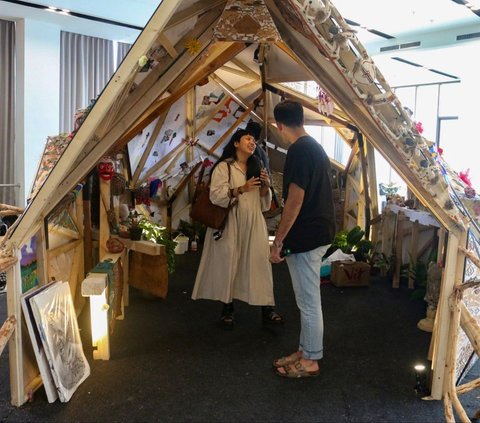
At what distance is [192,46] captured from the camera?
2.77m

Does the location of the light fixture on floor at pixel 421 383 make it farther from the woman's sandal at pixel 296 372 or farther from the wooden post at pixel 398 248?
the wooden post at pixel 398 248

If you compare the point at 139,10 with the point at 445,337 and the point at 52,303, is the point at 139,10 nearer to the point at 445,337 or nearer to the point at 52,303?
the point at 52,303

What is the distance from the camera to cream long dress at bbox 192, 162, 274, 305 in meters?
3.08

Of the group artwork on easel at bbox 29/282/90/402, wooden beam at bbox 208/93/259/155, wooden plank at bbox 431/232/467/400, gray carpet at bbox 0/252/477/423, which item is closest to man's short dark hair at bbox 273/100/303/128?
wooden plank at bbox 431/232/467/400

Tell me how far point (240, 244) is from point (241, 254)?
0.23ft

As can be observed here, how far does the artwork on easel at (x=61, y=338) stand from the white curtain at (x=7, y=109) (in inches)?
135

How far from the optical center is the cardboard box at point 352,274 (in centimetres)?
433

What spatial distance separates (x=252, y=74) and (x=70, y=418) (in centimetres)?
400

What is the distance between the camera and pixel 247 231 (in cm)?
311

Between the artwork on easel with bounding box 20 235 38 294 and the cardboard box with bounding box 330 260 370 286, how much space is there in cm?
277

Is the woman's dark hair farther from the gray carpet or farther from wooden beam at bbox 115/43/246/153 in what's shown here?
the gray carpet

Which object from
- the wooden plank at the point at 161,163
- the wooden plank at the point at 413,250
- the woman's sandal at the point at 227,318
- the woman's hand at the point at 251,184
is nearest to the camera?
the woman's hand at the point at 251,184

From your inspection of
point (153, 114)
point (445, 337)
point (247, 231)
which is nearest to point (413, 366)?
point (445, 337)

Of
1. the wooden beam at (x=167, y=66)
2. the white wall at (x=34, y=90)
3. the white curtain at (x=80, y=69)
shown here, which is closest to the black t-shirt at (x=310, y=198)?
the wooden beam at (x=167, y=66)
